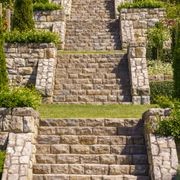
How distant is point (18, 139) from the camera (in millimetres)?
11227

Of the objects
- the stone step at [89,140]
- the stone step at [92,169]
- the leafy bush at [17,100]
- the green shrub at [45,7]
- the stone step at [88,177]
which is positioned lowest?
the stone step at [88,177]

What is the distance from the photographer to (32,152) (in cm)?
1111

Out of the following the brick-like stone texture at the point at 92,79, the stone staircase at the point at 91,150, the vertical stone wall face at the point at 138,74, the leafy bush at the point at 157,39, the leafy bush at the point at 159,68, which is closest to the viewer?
the stone staircase at the point at 91,150

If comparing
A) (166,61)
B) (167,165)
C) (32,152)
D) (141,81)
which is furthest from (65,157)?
(166,61)

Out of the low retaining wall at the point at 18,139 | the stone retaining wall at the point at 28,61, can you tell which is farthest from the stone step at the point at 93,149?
the stone retaining wall at the point at 28,61

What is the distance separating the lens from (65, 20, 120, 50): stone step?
22703mm

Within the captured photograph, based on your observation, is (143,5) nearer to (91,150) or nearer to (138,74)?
(138,74)

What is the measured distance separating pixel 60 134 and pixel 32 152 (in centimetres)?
123

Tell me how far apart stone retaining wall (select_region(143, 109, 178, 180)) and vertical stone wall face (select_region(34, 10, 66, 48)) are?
1277 cm

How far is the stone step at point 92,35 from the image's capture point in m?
22.7

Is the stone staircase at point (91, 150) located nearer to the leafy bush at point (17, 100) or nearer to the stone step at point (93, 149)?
the stone step at point (93, 149)

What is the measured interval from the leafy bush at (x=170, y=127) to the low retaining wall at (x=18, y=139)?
2.85m

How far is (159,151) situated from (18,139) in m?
3.10

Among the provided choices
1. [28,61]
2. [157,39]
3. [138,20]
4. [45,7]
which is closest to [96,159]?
[28,61]
